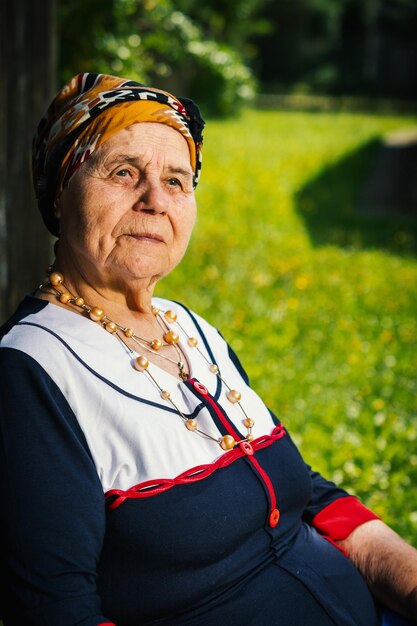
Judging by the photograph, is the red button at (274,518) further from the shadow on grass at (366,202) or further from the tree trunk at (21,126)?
the shadow on grass at (366,202)

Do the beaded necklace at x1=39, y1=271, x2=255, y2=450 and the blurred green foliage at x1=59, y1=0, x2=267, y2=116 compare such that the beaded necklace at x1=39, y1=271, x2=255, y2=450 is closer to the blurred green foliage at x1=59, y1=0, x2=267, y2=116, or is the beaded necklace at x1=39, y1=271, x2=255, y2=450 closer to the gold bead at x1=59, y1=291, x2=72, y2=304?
the gold bead at x1=59, y1=291, x2=72, y2=304

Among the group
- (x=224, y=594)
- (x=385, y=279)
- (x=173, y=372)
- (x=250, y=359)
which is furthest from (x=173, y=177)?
(x=385, y=279)

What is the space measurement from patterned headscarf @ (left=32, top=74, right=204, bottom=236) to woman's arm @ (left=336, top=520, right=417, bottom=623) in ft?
3.77

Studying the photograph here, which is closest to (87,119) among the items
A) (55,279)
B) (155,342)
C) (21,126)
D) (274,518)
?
(55,279)

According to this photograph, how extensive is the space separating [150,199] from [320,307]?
4.99 m

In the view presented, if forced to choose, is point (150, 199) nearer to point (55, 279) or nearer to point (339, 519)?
point (55, 279)

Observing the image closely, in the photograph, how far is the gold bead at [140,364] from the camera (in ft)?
5.52

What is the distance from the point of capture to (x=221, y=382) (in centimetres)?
190

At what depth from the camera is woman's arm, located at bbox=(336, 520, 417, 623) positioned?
1.86 m

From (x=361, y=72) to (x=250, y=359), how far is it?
120ft

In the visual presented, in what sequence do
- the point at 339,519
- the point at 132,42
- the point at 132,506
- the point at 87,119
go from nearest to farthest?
the point at 132,506
the point at 87,119
the point at 339,519
the point at 132,42

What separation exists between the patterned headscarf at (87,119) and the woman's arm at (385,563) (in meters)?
1.15

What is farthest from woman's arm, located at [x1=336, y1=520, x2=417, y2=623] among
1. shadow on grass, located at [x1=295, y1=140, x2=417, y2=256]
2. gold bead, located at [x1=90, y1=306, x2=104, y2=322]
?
shadow on grass, located at [x1=295, y1=140, x2=417, y2=256]

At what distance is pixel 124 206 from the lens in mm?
1719
